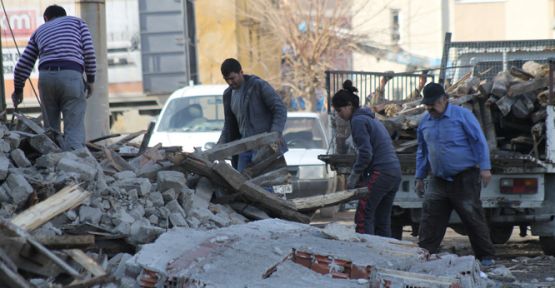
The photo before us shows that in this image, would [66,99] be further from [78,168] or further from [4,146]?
[78,168]

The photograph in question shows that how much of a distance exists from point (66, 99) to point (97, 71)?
161 inches

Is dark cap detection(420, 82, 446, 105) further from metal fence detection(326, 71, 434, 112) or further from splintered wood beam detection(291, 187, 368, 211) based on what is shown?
metal fence detection(326, 71, 434, 112)

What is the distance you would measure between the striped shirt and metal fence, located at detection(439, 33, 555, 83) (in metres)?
4.60

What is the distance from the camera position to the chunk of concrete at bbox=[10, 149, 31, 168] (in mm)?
8281

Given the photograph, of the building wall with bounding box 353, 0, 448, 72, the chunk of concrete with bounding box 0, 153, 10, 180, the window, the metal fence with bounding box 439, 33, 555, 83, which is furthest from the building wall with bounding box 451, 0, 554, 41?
the chunk of concrete with bounding box 0, 153, 10, 180

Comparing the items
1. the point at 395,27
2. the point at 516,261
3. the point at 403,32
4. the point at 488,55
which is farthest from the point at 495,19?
the point at 516,261

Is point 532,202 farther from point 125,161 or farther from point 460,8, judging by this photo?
point 460,8

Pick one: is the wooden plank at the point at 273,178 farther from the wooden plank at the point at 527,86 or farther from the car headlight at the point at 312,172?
the car headlight at the point at 312,172

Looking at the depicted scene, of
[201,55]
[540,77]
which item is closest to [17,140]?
[540,77]

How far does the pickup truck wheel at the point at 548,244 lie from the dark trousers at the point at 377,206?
210 cm

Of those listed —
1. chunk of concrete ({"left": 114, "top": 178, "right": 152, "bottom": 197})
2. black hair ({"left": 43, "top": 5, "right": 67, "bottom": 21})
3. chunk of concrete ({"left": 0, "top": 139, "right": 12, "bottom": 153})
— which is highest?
black hair ({"left": 43, "top": 5, "right": 67, "bottom": 21})

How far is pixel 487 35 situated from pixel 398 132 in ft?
103

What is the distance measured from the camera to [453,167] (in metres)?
9.77

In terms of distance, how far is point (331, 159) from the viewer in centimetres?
1148
